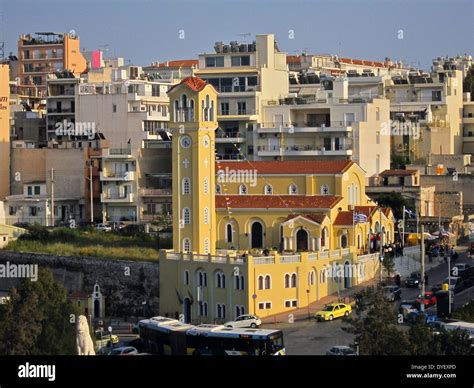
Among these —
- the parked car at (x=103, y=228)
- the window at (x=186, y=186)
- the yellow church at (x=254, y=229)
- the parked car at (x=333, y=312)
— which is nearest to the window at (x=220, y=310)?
the yellow church at (x=254, y=229)

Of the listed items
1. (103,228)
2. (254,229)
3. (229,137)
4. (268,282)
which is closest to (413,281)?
(268,282)

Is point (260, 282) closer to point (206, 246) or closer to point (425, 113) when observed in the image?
point (206, 246)

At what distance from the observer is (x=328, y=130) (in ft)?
112

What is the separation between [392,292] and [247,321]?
2.76m

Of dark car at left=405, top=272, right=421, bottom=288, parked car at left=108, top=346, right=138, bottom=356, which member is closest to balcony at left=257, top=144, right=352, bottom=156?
dark car at left=405, top=272, right=421, bottom=288

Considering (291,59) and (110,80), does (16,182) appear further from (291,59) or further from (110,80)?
(291,59)

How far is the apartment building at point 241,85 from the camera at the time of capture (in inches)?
1399

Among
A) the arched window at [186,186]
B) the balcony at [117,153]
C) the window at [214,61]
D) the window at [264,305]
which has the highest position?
the window at [214,61]

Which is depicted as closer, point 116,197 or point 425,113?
point 116,197

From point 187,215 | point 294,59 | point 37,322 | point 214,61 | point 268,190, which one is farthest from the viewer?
point 294,59

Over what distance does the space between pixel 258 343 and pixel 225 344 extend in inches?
26.1

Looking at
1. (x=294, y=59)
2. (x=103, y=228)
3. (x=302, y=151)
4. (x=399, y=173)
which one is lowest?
(x=103, y=228)

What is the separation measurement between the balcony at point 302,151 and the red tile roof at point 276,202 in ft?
16.7

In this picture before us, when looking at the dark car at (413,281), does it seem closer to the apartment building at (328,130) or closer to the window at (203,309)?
the window at (203,309)
